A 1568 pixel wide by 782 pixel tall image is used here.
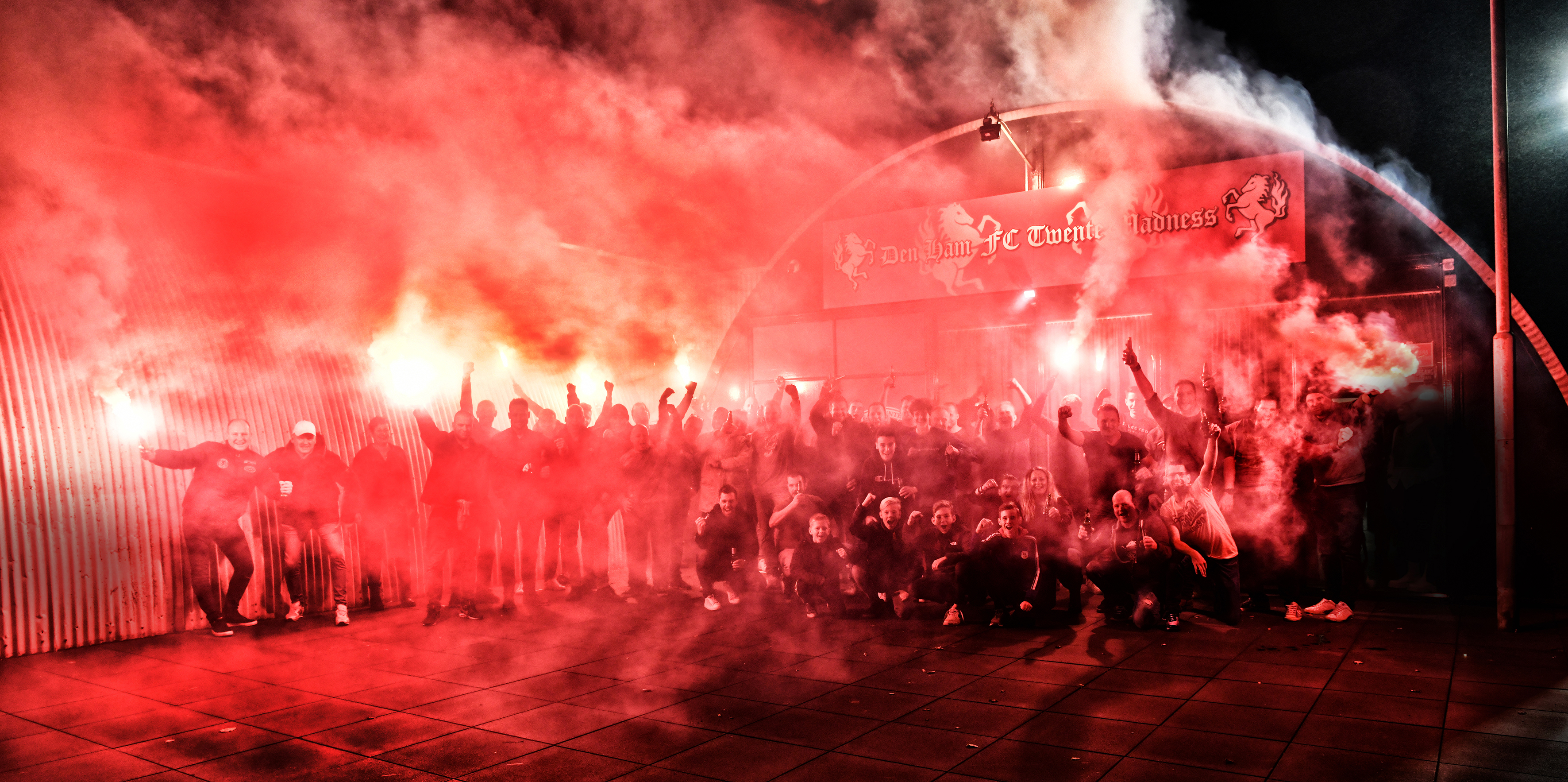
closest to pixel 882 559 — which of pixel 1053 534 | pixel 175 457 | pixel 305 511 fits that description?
pixel 1053 534

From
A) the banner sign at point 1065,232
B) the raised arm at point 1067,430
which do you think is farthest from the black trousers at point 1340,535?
the banner sign at point 1065,232

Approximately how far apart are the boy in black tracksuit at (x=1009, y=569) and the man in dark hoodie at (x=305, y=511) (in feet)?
20.3

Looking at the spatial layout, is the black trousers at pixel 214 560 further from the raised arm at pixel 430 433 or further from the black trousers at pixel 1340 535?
the black trousers at pixel 1340 535

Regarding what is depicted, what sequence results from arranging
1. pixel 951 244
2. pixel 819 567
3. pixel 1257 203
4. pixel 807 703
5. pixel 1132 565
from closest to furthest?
pixel 807 703 < pixel 1132 565 < pixel 819 567 < pixel 1257 203 < pixel 951 244

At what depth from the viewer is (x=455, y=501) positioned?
8695 mm

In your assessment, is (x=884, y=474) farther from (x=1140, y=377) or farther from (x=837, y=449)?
(x=1140, y=377)

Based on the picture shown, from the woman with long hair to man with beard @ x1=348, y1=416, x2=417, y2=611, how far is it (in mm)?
6584

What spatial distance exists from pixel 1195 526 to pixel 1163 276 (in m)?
4.95

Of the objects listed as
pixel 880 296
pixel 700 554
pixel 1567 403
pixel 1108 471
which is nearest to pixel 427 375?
pixel 700 554

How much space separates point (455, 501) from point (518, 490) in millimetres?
780

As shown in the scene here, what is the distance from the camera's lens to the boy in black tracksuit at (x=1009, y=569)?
7.54 meters

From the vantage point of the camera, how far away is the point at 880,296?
14031 mm

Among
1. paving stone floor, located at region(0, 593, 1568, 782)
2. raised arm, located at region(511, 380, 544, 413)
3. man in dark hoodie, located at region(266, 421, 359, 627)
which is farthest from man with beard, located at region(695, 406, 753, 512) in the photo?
man in dark hoodie, located at region(266, 421, 359, 627)

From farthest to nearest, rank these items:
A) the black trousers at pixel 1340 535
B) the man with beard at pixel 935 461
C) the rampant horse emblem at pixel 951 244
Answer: the rampant horse emblem at pixel 951 244, the man with beard at pixel 935 461, the black trousers at pixel 1340 535
